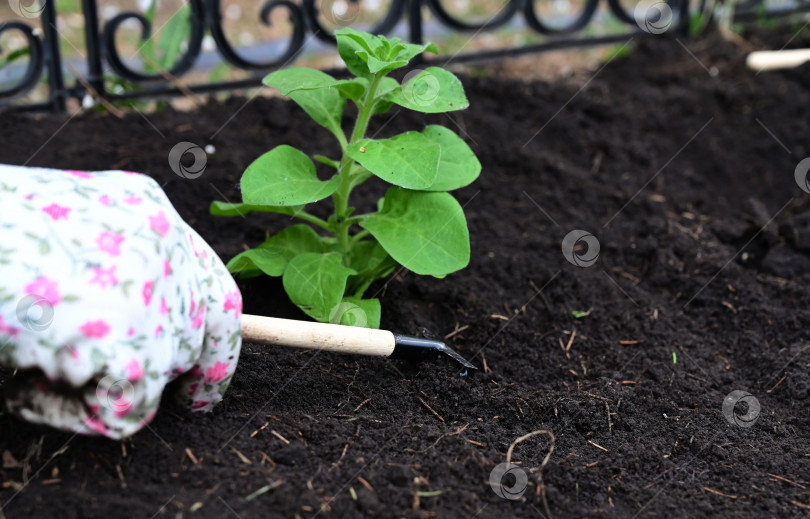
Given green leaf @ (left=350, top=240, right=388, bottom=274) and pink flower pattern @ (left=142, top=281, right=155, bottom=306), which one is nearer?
pink flower pattern @ (left=142, top=281, right=155, bottom=306)

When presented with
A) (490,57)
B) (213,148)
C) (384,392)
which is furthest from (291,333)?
(490,57)

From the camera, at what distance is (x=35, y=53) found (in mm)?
2973

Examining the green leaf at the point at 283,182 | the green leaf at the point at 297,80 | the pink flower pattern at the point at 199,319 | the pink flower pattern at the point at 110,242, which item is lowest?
the green leaf at the point at 283,182

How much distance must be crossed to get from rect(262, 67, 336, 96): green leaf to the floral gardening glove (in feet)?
1.72

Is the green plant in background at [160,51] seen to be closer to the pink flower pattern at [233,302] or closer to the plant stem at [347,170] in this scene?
the plant stem at [347,170]

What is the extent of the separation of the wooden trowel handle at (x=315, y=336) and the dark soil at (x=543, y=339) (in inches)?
6.9

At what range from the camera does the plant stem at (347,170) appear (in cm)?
200

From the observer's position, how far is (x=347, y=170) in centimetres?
206

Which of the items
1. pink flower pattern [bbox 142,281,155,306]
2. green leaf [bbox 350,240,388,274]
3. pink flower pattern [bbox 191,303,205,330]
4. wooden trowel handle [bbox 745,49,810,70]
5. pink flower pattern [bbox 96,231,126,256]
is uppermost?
pink flower pattern [bbox 96,231,126,256]

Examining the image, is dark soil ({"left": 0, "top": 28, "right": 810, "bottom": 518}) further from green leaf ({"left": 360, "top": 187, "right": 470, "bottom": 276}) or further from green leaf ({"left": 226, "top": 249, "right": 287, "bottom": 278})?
green leaf ({"left": 360, "top": 187, "right": 470, "bottom": 276})

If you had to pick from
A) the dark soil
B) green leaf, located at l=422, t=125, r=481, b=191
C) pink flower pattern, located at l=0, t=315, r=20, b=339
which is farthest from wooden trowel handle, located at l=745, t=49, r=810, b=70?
pink flower pattern, located at l=0, t=315, r=20, b=339

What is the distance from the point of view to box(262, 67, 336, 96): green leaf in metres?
1.90

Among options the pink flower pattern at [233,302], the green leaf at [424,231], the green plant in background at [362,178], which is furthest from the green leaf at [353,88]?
the pink flower pattern at [233,302]

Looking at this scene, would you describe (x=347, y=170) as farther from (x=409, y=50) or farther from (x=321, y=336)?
(x=321, y=336)
